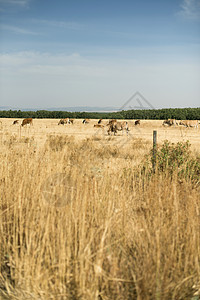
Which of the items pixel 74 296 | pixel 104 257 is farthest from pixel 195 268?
pixel 74 296

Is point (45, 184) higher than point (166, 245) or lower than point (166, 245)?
higher

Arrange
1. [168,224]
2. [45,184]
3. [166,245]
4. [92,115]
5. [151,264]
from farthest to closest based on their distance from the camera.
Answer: [92,115], [45,184], [168,224], [166,245], [151,264]

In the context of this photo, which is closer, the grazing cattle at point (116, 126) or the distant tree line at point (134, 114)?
the grazing cattle at point (116, 126)

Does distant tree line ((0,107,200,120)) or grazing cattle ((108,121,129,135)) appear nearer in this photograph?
grazing cattle ((108,121,129,135))

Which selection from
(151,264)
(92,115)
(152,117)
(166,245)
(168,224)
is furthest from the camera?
(92,115)

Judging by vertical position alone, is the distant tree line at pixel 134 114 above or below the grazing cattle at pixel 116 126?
above

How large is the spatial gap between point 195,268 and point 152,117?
3132 inches

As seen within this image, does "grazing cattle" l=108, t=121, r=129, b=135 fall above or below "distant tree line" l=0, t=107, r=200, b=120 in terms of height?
below

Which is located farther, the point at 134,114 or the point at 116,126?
the point at 134,114

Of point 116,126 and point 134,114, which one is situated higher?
point 134,114

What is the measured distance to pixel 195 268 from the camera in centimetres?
255

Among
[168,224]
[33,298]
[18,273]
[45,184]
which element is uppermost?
[45,184]

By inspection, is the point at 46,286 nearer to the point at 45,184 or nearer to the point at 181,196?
the point at 45,184

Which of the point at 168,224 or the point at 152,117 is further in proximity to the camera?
the point at 152,117
